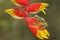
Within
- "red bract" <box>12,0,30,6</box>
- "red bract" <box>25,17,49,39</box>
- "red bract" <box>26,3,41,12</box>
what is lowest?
"red bract" <box>25,17,49,39</box>

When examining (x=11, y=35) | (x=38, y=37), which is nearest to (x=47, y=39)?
(x=38, y=37)

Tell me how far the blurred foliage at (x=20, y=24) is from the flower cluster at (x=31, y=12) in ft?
0.07

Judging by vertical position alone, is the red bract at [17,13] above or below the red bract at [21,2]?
below

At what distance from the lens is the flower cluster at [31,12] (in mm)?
785

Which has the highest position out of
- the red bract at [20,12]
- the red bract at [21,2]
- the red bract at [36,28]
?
the red bract at [21,2]

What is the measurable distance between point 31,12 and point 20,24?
0.07 meters

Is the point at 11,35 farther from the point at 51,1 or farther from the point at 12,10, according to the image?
the point at 51,1

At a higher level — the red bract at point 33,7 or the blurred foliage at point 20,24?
the red bract at point 33,7

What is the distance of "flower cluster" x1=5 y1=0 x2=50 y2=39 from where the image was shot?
79cm

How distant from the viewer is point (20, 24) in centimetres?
83

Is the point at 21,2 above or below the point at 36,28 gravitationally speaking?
above

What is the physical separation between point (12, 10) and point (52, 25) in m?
0.19

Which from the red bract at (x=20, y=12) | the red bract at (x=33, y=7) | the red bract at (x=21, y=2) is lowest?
the red bract at (x=20, y=12)

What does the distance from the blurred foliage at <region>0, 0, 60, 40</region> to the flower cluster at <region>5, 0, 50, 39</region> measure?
0.07 feet
